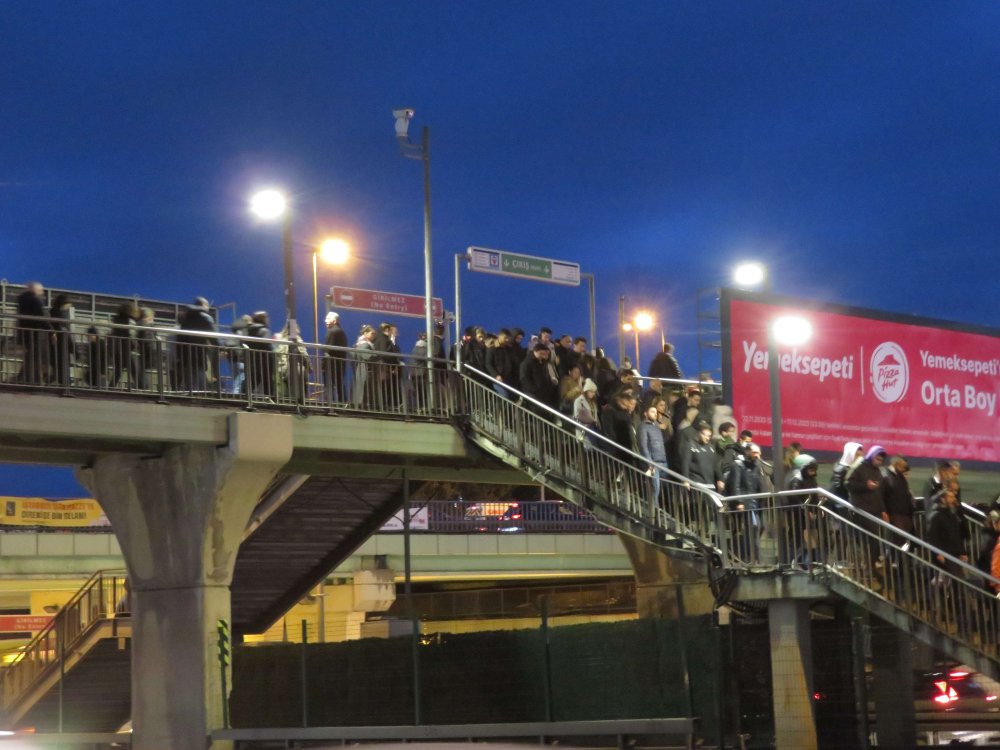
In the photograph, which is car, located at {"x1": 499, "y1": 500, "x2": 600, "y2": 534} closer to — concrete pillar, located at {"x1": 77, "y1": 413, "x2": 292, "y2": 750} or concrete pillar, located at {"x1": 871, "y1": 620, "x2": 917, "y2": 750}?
concrete pillar, located at {"x1": 77, "y1": 413, "x2": 292, "y2": 750}

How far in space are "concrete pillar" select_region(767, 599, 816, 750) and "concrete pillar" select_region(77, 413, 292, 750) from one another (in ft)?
26.2

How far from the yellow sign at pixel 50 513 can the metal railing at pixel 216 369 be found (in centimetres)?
2160

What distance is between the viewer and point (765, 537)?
67.4 ft

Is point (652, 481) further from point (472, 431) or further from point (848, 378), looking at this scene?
point (848, 378)

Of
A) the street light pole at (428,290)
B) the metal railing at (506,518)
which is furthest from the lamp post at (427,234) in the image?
the metal railing at (506,518)

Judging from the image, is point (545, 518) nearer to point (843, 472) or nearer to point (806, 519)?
point (843, 472)

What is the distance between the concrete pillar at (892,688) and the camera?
763 inches

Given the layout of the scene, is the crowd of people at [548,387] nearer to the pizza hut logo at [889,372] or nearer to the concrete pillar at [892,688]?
the concrete pillar at [892,688]

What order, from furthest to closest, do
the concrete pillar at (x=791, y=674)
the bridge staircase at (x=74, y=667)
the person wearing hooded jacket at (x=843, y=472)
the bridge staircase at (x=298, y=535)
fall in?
the bridge staircase at (x=74, y=667) → the bridge staircase at (x=298, y=535) → the person wearing hooded jacket at (x=843, y=472) → the concrete pillar at (x=791, y=674)

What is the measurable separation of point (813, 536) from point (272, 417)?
27.4 ft

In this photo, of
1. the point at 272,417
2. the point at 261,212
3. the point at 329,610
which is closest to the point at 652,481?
the point at 272,417

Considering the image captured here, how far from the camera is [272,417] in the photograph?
Result: 23.3 m

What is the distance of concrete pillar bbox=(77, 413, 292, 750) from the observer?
23.2 meters

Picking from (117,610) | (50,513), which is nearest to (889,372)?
(117,610)
